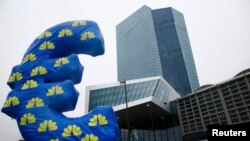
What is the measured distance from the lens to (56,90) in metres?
7.83

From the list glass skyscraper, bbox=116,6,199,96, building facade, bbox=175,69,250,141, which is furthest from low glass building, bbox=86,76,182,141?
glass skyscraper, bbox=116,6,199,96

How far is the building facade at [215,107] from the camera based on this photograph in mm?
31934

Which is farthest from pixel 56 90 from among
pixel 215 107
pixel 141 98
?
pixel 141 98

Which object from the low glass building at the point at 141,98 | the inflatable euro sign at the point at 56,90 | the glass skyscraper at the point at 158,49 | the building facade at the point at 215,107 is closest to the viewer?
the inflatable euro sign at the point at 56,90

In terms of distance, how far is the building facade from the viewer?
31934mm

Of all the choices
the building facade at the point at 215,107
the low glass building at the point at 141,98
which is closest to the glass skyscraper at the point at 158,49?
the low glass building at the point at 141,98

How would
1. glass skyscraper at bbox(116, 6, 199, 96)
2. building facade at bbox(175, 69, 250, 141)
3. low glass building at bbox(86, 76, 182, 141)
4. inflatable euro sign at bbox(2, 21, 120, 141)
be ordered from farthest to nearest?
1. glass skyscraper at bbox(116, 6, 199, 96)
2. low glass building at bbox(86, 76, 182, 141)
3. building facade at bbox(175, 69, 250, 141)
4. inflatable euro sign at bbox(2, 21, 120, 141)

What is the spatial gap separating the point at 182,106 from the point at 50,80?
1324 inches

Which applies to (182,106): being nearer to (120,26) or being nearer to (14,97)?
(14,97)

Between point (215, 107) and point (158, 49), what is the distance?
115 m

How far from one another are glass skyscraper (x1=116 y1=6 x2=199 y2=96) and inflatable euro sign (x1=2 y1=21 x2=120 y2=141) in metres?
122

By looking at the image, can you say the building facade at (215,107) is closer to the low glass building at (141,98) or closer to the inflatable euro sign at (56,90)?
the low glass building at (141,98)

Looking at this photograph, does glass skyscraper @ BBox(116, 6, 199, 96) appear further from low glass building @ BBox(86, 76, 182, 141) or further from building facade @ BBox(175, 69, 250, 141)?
building facade @ BBox(175, 69, 250, 141)

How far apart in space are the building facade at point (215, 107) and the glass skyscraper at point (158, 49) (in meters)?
92.6
